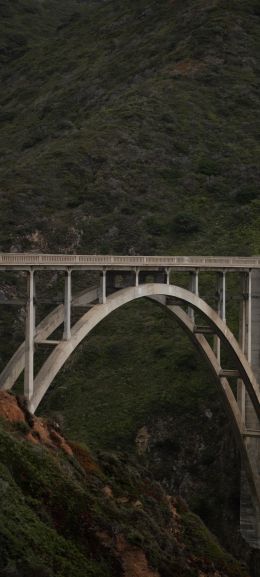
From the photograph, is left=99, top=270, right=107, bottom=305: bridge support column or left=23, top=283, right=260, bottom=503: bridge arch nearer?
left=23, top=283, right=260, bottom=503: bridge arch

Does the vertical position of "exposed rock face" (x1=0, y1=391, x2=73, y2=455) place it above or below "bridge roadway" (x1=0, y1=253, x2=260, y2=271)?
below

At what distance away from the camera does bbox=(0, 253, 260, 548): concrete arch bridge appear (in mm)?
28562

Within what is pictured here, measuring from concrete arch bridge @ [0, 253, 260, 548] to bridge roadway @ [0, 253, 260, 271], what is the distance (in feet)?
0.09

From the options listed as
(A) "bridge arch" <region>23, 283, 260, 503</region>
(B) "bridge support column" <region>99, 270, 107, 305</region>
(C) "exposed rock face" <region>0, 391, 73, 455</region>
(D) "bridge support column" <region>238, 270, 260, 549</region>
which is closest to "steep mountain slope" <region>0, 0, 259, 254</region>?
(D) "bridge support column" <region>238, 270, 260, 549</region>

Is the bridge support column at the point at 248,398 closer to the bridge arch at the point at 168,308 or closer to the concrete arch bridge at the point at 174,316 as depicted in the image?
the concrete arch bridge at the point at 174,316

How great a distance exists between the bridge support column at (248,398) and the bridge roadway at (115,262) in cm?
135

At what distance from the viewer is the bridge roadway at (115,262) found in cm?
2805

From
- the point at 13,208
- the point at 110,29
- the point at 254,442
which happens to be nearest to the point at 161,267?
the point at 254,442

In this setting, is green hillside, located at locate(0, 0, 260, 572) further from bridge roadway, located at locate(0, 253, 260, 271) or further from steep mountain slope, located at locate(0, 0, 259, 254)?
bridge roadway, located at locate(0, 253, 260, 271)

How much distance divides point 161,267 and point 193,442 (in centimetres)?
1789

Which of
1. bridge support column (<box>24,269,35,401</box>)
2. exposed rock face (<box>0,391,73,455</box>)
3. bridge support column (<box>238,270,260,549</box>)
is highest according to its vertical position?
bridge support column (<box>24,269,35,401</box>)

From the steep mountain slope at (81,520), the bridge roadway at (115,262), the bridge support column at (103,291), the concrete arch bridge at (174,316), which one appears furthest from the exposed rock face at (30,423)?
the bridge support column at (103,291)

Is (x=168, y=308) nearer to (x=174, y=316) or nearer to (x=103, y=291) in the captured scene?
(x=174, y=316)

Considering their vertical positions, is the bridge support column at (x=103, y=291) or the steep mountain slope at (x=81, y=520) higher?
the bridge support column at (x=103, y=291)
